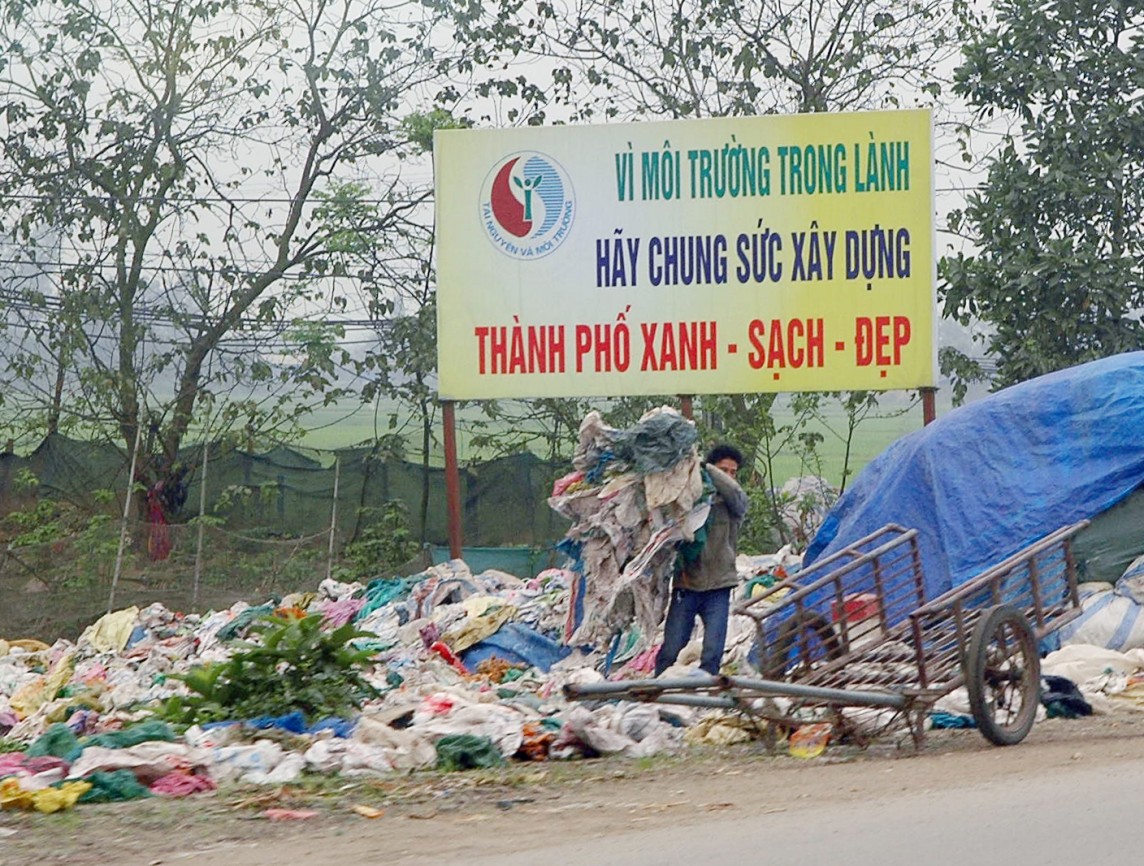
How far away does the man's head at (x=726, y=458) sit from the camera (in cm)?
989

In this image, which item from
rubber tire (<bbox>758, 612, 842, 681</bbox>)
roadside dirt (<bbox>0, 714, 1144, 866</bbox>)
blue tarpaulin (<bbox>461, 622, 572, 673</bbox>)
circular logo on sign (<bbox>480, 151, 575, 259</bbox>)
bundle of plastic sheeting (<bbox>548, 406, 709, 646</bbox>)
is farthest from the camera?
circular logo on sign (<bbox>480, 151, 575, 259</bbox>)

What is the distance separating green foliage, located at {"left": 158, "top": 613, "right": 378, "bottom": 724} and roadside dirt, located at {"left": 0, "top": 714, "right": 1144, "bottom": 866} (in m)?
1.32

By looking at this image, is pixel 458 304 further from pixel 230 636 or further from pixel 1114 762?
pixel 1114 762

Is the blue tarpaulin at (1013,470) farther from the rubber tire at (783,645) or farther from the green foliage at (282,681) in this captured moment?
the green foliage at (282,681)

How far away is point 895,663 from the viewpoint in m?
8.20

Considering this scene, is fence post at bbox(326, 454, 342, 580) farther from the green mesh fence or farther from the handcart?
the handcart

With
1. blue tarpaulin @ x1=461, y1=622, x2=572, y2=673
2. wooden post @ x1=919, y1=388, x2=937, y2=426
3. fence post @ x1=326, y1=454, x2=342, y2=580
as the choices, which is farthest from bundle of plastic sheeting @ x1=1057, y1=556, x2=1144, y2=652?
fence post @ x1=326, y1=454, x2=342, y2=580

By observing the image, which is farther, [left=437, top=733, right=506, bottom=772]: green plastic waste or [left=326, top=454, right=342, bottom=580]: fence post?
[left=326, top=454, right=342, bottom=580]: fence post

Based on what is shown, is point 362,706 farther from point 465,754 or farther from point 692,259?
point 692,259

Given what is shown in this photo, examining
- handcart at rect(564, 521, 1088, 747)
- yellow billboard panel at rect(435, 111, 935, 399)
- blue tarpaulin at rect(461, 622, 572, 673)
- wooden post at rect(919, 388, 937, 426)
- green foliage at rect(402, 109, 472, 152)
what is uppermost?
green foliage at rect(402, 109, 472, 152)

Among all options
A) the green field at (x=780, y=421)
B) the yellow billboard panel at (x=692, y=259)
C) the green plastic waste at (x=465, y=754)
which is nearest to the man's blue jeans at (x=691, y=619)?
the green plastic waste at (x=465, y=754)

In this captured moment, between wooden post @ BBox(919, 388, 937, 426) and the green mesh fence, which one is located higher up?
wooden post @ BBox(919, 388, 937, 426)

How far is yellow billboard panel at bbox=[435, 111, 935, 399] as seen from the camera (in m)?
14.5

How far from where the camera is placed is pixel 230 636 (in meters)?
13.3
